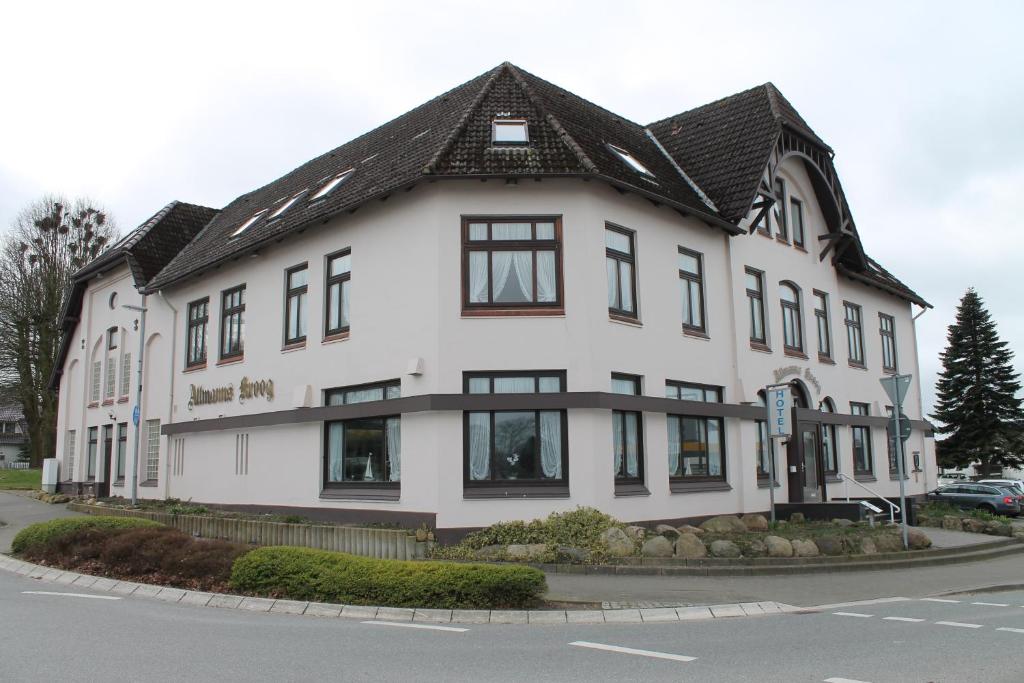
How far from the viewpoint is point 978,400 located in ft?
152

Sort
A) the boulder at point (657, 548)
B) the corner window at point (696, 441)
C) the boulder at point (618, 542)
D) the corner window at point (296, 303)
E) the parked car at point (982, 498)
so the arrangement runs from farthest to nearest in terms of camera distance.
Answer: the parked car at point (982, 498), the corner window at point (296, 303), the corner window at point (696, 441), the boulder at point (618, 542), the boulder at point (657, 548)

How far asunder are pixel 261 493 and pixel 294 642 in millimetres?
12594

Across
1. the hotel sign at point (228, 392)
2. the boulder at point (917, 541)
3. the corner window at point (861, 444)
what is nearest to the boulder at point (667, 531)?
the boulder at point (917, 541)

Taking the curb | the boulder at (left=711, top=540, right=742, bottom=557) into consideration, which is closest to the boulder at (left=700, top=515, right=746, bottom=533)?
the boulder at (left=711, top=540, right=742, bottom=557)

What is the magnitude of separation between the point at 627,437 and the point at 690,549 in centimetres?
365

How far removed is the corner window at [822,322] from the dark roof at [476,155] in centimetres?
570

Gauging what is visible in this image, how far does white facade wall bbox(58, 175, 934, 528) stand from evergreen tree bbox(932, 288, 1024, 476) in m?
27.0

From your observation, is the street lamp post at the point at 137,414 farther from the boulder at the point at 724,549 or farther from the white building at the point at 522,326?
the boulder at the point at 724,549

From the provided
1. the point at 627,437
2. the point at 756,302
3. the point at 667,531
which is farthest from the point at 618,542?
the point at 756,302

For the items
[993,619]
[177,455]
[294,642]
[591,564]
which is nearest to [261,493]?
[177,455]

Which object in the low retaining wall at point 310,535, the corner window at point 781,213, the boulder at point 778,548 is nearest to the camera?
the boulder at point 778,548

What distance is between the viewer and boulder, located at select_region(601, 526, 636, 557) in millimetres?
13523

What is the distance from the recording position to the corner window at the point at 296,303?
19766 millimetres

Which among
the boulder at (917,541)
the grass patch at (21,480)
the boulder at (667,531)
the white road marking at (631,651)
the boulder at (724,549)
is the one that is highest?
the grass patch at (21,480)
